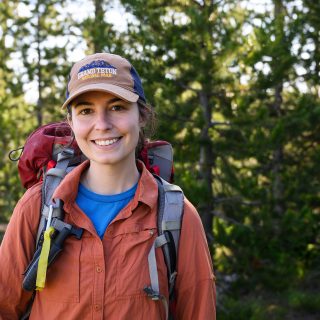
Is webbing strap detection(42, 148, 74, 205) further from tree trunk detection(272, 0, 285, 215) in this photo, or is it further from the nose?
tree trunk detection(272, 0, 285, 215)

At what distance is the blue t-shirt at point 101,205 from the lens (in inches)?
81.8

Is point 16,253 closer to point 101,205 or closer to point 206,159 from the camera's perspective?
point 101,205

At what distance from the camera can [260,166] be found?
30.0 feet

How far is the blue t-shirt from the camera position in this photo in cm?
208

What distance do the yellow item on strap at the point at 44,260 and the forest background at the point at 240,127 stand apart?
14.1ft

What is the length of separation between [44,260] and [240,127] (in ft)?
19.0

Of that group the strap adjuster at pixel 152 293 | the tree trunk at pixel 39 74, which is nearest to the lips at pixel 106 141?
the strap adjuster at pixel 152 293

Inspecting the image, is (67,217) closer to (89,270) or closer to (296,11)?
(89,270)

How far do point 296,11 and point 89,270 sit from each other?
636 cm

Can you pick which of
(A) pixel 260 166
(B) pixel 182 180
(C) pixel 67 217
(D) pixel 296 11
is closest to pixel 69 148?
(C) pixel 67 217

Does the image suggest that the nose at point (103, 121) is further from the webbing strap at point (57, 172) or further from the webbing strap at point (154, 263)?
the webbing strap at point (154, 263)

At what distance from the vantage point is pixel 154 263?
2.02 metres

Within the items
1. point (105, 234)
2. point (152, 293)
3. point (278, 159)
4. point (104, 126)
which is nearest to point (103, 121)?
point (104, 126)

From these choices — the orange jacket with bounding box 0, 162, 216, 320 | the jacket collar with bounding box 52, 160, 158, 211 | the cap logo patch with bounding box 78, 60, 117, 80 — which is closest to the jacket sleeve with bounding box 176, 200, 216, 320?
the orange jacket with bounding box 0, 162, 216, 320
